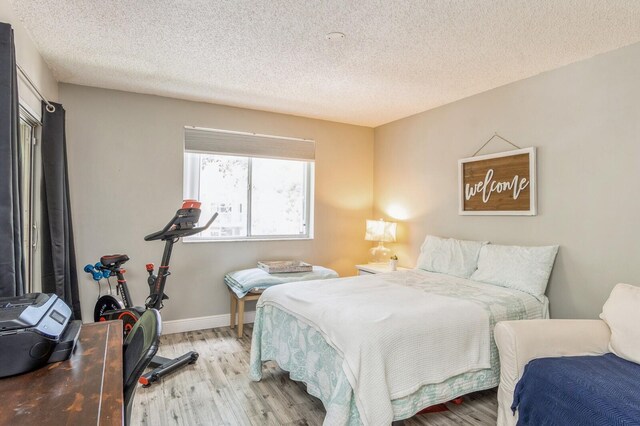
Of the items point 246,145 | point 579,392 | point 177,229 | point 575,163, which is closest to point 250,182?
point 246,145

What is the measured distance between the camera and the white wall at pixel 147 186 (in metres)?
3.40

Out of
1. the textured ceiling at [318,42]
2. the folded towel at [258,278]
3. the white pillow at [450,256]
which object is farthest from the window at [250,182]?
the white pillow at [450,256]

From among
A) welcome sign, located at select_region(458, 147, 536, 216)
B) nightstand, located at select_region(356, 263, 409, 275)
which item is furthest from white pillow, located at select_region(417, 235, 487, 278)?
nightstand, located at select_region(356, 263, 409, 275)

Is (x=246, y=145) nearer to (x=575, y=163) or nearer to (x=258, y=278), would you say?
(x=258, y=278)

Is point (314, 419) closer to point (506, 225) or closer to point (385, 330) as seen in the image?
point (385, 330)

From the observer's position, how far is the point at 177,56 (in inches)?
107

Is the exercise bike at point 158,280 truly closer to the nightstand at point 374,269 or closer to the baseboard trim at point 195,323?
the baseboard trim at point 195,323

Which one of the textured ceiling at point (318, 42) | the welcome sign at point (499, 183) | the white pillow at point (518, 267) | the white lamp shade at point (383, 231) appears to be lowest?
the white pillow at point (518, 267)

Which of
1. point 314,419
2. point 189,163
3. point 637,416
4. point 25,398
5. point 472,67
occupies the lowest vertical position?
point 314,419

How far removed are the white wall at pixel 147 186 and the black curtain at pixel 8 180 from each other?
1712 millimetres

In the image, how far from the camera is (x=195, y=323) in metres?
3.84

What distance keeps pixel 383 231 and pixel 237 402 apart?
2.49 metres

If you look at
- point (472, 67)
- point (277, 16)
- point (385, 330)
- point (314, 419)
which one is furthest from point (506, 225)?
point (277, 16)

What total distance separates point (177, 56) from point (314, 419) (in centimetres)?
265
